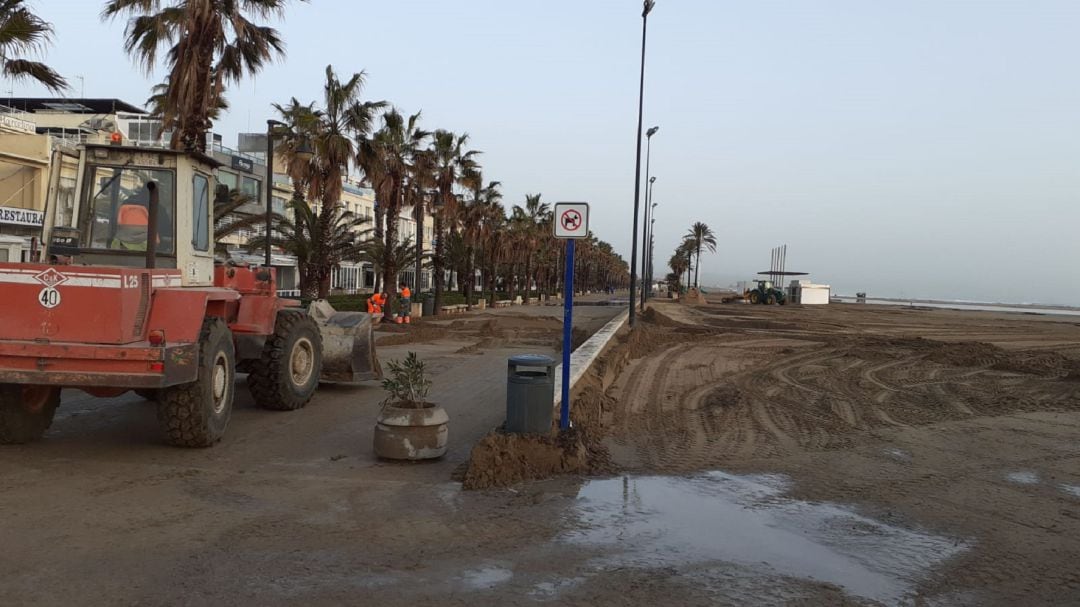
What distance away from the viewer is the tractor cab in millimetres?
7777

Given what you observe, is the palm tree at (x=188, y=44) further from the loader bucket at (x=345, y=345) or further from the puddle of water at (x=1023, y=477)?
the puddle of water at (x=1023, y=477)

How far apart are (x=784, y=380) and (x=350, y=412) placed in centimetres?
891

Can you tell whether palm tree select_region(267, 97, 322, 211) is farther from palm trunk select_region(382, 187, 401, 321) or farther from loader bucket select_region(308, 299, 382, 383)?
loader bucket select_region(308, 299, 382, 383)

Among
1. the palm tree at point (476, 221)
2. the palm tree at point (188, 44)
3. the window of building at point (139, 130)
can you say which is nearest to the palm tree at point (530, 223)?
the palm tree at point (476, 221)

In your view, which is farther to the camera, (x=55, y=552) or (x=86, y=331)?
(x=86, y=331)

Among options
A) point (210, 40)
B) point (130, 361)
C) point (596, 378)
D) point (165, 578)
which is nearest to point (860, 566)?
point (165, 578)

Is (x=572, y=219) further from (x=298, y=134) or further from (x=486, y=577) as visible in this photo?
(x=298, y=134)

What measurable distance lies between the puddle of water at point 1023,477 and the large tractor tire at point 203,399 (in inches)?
316

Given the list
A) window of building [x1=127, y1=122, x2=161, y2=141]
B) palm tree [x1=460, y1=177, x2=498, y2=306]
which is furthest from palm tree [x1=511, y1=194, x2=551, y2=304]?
window of building [x1=127, y1=122, x2=161, y2=141]

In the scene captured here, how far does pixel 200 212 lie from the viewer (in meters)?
8.54

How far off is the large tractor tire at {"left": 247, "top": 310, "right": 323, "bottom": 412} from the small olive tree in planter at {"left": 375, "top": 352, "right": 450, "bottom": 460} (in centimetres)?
278

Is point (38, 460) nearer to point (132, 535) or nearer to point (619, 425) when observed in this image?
point (132, 535)

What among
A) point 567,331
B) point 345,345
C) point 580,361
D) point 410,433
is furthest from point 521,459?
point 580,361

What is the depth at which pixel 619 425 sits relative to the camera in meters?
10.5
